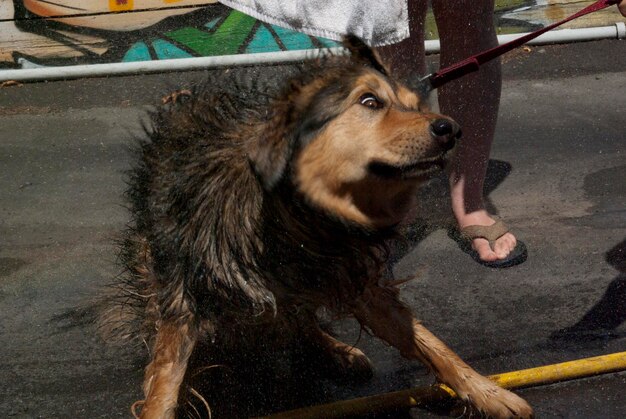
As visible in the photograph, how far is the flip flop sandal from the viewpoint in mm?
4156

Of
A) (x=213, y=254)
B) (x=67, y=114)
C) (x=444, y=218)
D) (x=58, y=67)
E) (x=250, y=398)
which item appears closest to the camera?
(x=213, y=254)

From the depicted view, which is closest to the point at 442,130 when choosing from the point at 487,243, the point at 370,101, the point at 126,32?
the point at 370,101

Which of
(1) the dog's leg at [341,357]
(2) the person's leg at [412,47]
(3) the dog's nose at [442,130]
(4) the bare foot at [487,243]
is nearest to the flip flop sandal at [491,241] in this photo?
(4) the bare foot at [487,243]

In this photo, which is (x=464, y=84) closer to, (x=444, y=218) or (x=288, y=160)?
(x=444, y=218)

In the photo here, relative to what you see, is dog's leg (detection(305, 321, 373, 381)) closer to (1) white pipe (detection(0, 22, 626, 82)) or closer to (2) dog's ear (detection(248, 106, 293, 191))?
(2) dog's ear (detection(248, 106, 293, 191))

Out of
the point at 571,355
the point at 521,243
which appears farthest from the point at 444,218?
the point at 571,355

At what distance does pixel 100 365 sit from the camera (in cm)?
356

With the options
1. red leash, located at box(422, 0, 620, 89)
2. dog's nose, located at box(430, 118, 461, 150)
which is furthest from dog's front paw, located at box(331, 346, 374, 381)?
dog's nose, located at box(430, 118, 461, 150)

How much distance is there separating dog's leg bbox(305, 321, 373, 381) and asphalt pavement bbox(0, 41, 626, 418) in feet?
0.18

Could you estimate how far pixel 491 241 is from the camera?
4.23 meters

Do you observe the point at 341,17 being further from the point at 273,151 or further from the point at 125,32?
the point at 125,32

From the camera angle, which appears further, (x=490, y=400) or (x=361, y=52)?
(x=490, y=400)

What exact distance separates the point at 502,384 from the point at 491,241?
46.1 inches

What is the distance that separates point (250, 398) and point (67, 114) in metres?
3.39
